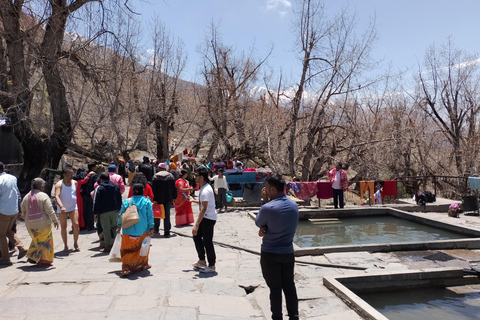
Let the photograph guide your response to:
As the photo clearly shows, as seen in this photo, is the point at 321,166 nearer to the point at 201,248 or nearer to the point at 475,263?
the point at 475,263

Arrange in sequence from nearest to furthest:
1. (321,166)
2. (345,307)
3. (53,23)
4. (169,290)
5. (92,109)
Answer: (345,307)
(169,290)
(53,23)
(321,166)
(92,109)

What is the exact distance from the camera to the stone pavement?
478cm

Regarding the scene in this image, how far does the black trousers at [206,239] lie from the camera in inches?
241

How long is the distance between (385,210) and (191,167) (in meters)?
7.20

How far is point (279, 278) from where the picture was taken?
4203 mm

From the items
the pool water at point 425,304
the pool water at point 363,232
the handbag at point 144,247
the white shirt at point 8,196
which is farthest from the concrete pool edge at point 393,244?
the white shirt at point 8,196

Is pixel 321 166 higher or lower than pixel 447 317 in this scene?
higher

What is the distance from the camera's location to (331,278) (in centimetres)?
583

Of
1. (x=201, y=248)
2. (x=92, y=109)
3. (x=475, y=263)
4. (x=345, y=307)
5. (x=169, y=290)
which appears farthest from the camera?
(x=92, y=109)

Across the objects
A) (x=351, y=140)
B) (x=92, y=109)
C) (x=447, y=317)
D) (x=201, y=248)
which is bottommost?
(x=447, y=317)

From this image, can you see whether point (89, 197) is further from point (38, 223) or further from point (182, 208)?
point (38, 223)

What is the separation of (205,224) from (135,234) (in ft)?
3.57

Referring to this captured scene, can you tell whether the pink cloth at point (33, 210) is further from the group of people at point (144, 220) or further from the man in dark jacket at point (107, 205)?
the man in dark jacket at point (107, 205)

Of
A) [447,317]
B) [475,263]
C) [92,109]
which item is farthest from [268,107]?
[447,317]
